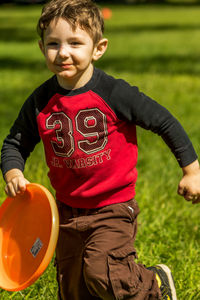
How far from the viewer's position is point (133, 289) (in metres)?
2.60

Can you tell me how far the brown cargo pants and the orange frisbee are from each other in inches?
6.1

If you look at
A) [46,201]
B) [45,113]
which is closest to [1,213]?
[46,201]

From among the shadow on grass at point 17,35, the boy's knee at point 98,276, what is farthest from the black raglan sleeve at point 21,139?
the shadow on grass at point 17,35

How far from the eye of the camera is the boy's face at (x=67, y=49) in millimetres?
2531

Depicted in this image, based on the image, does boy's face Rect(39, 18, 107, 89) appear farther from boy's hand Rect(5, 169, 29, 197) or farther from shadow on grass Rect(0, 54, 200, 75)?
shadow on grass Rect(0, 54, 200, 75)

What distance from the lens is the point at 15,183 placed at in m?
2.67

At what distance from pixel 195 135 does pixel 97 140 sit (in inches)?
131

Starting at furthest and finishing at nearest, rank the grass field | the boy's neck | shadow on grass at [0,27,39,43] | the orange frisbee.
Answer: shadow on grass at [0,27,39,43] → the grass field → the boy's neck → the orange frisbee

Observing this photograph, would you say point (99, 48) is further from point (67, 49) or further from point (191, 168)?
point (191, 168)

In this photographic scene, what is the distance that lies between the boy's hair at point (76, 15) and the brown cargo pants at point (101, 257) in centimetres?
87

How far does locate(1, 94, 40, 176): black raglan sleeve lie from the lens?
276 centimetres

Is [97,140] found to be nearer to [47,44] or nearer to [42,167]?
[47,44]

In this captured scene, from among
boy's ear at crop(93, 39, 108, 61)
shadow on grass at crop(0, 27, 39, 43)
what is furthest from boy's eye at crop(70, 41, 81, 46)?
shadow on grass at crop(0, 27, 39, 43)

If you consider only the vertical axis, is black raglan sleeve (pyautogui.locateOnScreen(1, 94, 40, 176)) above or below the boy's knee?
above
